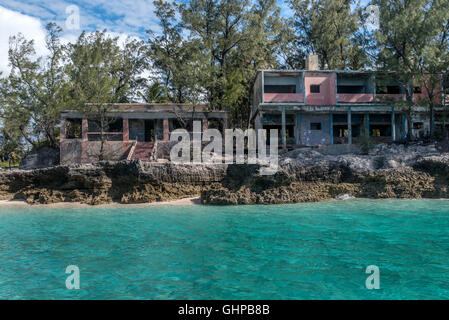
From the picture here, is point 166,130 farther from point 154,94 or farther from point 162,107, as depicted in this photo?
point 154,94

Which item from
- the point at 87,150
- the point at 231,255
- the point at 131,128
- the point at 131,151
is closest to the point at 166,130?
the point at 131,151

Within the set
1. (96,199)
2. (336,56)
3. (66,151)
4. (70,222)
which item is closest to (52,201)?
(96,199)

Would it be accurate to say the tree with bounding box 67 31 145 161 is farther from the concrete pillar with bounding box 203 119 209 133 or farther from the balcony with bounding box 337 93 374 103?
the balcony with bounding box 337 93 374 103

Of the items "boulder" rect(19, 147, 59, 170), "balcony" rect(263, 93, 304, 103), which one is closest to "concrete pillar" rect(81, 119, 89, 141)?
"boulder" rect(19, 147, 59, 170)

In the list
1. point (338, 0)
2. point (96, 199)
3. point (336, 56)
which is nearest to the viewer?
point (96, 199)

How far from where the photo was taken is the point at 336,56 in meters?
29.9

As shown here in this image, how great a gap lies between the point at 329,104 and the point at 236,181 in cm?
1258

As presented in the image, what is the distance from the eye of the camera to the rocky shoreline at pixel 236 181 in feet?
43.5

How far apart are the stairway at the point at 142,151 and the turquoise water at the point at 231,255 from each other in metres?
10.3

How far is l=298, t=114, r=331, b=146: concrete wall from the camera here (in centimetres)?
2358
